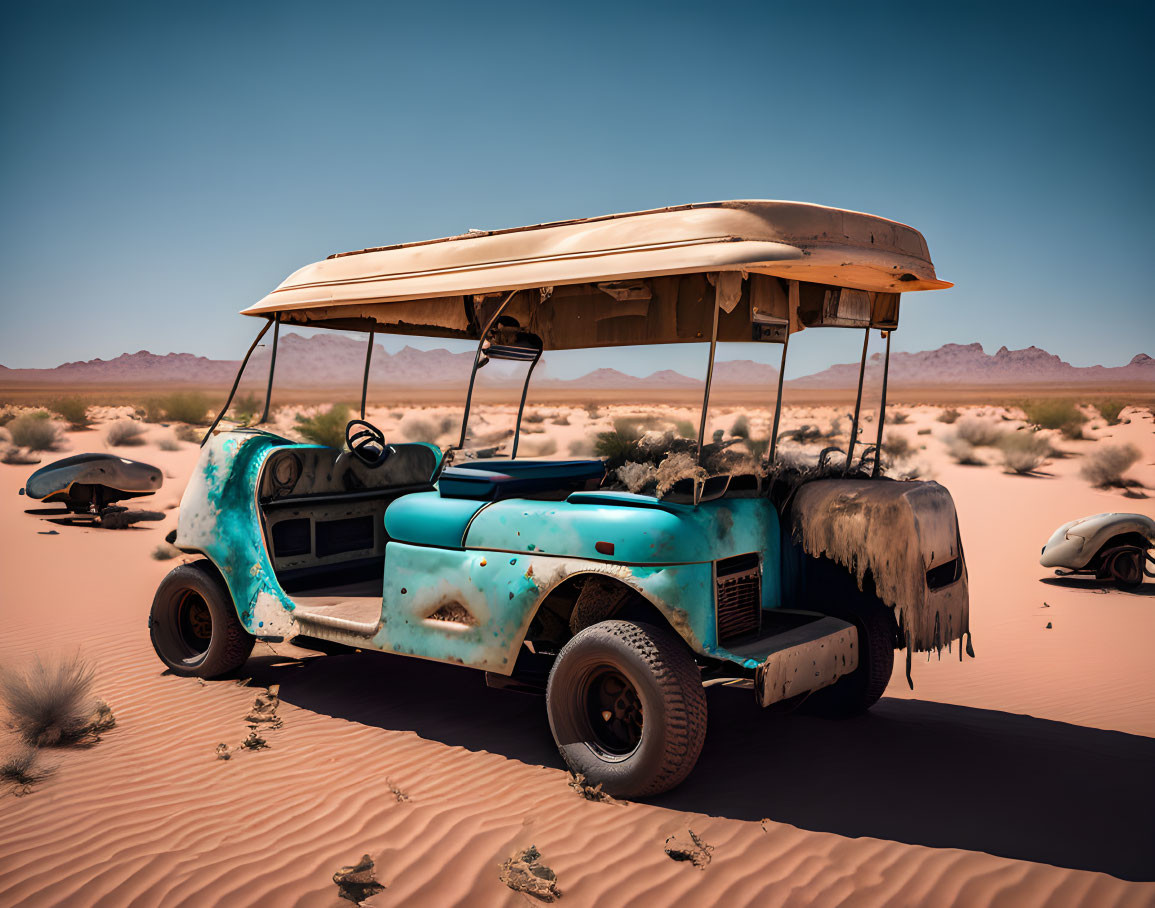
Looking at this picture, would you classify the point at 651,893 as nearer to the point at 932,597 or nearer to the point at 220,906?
the point at 220,906

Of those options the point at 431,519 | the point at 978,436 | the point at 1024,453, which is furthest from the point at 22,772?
the point at 978,436

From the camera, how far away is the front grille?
4.55 meters

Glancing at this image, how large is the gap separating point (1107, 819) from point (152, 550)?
503 inches

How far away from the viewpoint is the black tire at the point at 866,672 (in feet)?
18.1

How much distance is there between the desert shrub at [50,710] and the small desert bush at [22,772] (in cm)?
42

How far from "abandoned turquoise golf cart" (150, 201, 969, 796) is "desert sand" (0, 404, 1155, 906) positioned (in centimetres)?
40

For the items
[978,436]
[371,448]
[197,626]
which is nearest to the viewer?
[197,626]

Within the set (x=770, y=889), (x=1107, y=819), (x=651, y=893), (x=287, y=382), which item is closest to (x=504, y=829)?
(x=651, y=893)

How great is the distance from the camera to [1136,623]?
30.0 feet

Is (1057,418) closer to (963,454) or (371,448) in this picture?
(963,454)

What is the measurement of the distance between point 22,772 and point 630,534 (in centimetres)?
343

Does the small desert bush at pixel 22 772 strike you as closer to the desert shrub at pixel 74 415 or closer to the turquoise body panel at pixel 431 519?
the turquoise body panel at pixel 431 519

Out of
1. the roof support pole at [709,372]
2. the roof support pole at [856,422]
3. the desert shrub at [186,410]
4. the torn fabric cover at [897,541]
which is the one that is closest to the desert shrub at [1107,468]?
the roof support pole at [856,422]

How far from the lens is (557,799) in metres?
4.49
